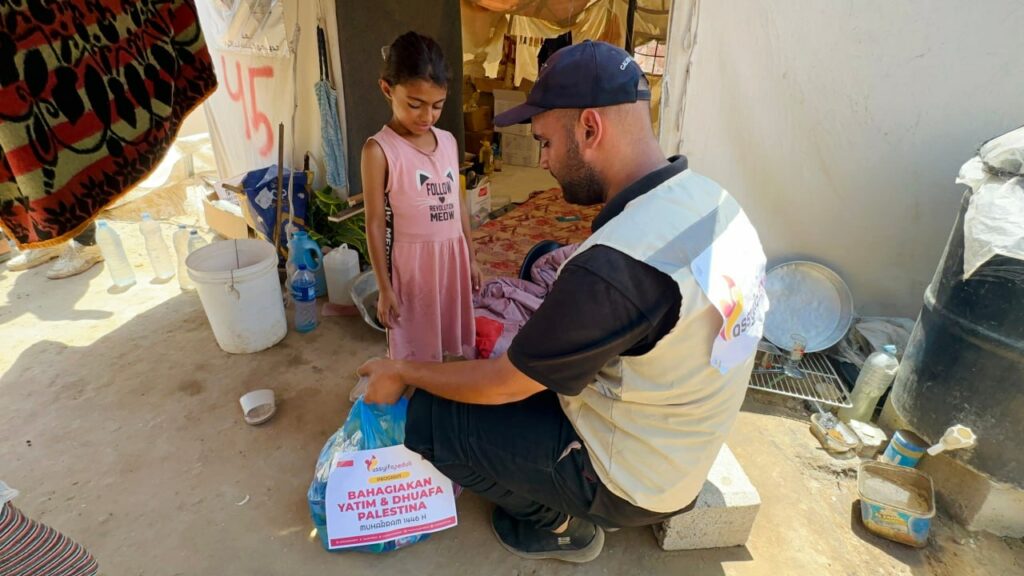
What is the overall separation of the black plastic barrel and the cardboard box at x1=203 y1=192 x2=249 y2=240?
506cm

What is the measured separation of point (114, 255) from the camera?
13.1 feet

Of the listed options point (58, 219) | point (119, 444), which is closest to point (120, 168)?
point (58, 219)

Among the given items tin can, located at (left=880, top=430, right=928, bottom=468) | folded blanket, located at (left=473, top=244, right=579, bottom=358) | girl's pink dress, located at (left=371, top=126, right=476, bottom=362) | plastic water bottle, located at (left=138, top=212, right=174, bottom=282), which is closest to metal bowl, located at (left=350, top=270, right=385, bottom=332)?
folded blanket, located at (left=473, top=244, right=579, bottom=358)

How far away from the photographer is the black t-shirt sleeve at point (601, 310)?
123 centimetres

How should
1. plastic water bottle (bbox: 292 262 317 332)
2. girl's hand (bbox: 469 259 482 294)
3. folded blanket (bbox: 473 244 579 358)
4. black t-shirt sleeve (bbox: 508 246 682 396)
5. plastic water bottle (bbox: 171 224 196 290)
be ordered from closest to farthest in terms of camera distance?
black t-shirt sleeve (bbox: 508 246 682 396) < girl's hand (bbox: 469 259 482 294) < folded blanket (bbox: 473 244 579 358) < plastic water bottle (bbox: 292 262 317 332) < plastic water bottle (bbox: 171 224 196 290)

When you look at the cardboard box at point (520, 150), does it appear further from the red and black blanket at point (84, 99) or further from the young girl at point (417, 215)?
the red and black blanket at point (84, 99)

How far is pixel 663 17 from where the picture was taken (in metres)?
6.84

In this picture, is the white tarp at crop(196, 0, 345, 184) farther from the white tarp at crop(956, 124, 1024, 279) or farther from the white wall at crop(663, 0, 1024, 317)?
the white tarp at crop(956, 124, 1024, 279)

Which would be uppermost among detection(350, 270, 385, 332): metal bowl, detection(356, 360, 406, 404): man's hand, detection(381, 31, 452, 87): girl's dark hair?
detection(381, 31, 452, 87): girl's dark hair

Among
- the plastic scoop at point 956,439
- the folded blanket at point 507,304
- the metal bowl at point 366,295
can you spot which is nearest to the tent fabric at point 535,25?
the folded blanket at point 507,304

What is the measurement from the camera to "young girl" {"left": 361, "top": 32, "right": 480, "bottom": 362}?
2.18 metres

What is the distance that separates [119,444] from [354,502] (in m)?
1.56

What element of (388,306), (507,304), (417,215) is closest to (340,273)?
(507,304)

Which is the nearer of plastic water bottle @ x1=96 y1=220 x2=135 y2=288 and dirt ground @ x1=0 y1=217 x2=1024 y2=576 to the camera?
dirt ground @ x1=0 y1=217 x2=1024 y2=576
